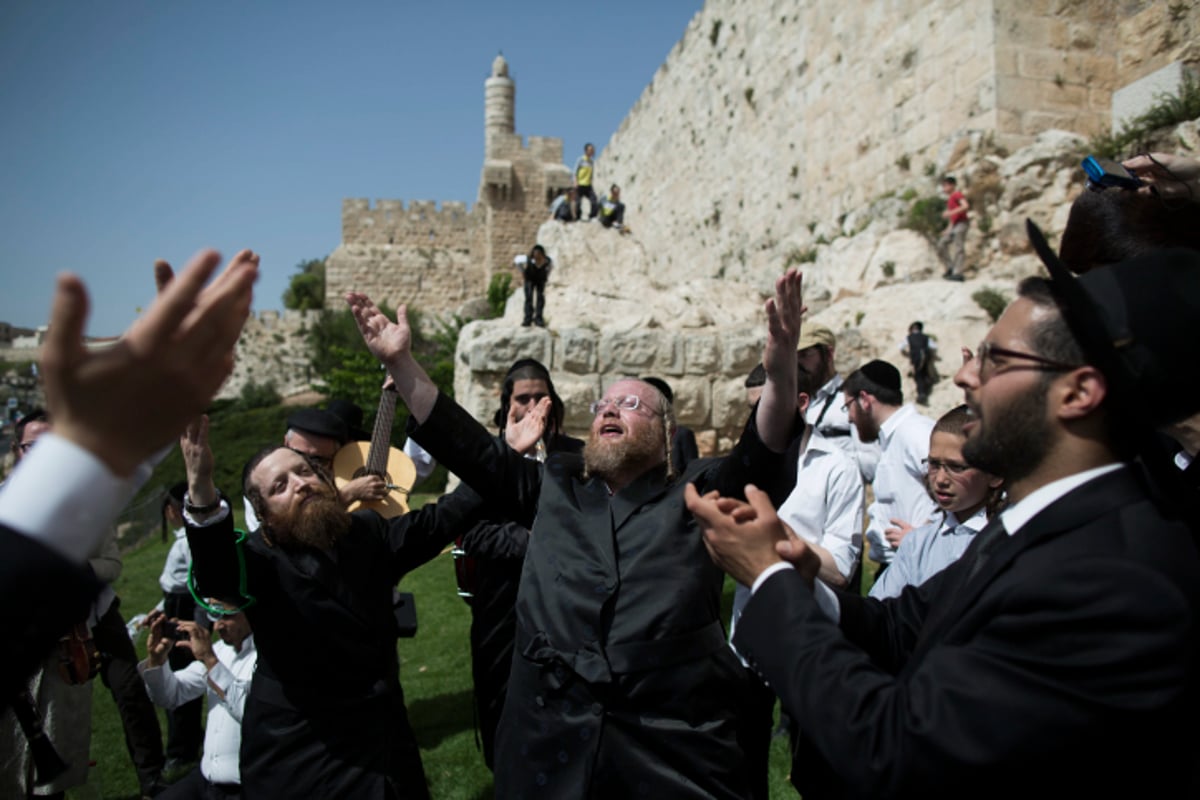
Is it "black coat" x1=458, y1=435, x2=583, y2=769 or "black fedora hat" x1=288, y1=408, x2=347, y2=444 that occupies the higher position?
"black fedora hat" x1=288, y1=408, x2=347, y2=444

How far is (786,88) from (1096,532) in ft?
48.2

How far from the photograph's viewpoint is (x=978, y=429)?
1.49 metres

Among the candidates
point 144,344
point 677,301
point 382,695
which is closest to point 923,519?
point 382,695

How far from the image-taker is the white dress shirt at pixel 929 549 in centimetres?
283

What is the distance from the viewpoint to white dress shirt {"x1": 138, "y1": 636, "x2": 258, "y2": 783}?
118 inches

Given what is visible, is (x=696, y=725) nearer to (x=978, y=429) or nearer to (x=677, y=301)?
(x=978, y=429)

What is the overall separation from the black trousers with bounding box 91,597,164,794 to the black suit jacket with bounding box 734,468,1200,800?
4084mm

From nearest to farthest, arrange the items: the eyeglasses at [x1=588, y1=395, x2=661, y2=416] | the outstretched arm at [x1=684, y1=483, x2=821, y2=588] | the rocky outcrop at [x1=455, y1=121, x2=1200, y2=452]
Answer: the outstretched arm at [x1=684, y1=483, x2=821, y2=588] < the eyeglasses at [x1=588, y1=395, x2=661, y2=416] < the rocky outcrop at [x1=455, y1=121, x2=1200, y2=452]

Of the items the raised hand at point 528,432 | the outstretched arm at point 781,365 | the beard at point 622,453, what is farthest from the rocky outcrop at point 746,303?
the outstretched arm at point 781,365

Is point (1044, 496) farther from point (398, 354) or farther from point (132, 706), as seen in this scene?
point (132, 706)

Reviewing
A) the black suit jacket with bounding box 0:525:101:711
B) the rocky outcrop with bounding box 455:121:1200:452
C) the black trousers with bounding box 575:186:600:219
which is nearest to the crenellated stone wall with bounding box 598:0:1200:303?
the rocky outcrop with bounding box 455:121:1200:452

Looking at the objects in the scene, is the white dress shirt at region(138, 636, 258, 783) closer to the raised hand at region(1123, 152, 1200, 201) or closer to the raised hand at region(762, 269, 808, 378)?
the raised hand at region(762, 269, 808, 378)

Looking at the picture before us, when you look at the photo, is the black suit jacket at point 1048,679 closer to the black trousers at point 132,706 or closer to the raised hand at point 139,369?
the raised hand at point 139,369

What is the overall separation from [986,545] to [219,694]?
9.70 ft
